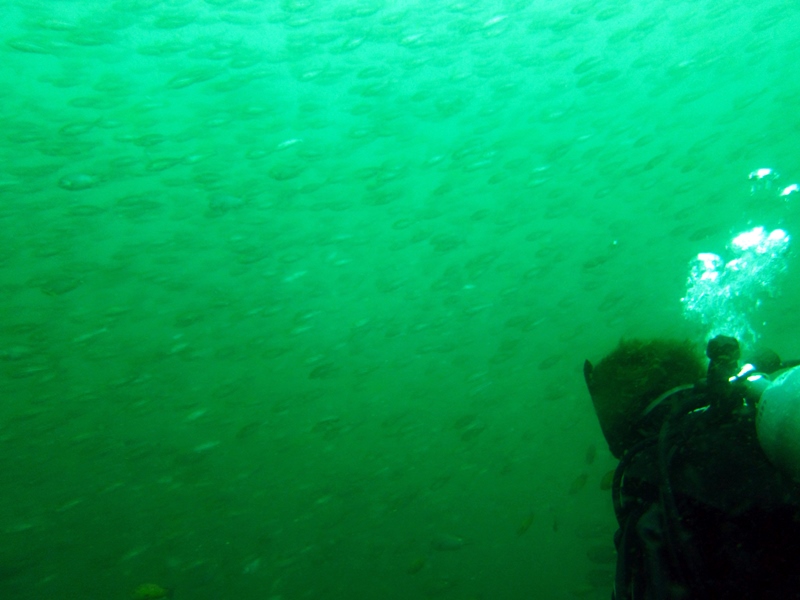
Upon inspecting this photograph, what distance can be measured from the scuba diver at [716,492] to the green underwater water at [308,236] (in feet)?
26.3

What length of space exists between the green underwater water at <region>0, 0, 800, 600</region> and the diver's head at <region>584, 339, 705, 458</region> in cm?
777

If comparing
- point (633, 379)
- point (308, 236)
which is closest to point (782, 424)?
point (633, 379)

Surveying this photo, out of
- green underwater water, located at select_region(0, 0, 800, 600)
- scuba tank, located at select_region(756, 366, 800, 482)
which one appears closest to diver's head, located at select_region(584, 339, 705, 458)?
scuba tank, located at select_region(756, 366, 800, 482)

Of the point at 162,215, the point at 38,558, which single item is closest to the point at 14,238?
the point at 162,215

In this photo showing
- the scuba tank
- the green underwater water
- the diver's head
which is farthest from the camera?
the green underwater water

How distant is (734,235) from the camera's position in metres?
27.0

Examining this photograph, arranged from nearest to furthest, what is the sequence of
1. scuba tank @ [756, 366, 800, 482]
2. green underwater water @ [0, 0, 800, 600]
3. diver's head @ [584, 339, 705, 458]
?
scuba tank @ [756, 366, 800, 482] < diver's head @ [584, 339, 705, 458] < green underwater water @ [0, 0, 800, 600]

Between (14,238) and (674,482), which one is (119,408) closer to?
(14,238)

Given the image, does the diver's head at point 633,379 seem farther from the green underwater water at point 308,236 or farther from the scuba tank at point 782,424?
the green underwater water at point 308,236

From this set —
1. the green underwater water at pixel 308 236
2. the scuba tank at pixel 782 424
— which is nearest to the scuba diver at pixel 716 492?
the scuba tank at pixel 782 424

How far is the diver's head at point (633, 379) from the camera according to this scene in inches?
67.2

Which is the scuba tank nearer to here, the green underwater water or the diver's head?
the diver's head

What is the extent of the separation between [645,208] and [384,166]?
1568cm

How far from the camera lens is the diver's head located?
1706 millimetres
